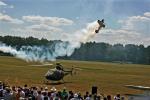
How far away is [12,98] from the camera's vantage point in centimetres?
2680

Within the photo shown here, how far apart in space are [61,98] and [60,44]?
44145 millimetres

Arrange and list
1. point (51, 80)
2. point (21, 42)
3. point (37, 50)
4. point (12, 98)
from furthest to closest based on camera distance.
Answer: point (21, 42)
point (37, 50)
point (51, 80)
point (12, 98)

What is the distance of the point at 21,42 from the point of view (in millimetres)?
104500

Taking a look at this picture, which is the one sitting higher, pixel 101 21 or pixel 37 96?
pixel 101 21

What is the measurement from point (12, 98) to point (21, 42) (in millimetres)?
78429

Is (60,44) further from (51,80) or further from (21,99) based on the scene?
(21,99)

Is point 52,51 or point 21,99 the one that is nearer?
point 21,99

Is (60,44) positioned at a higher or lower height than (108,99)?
higher

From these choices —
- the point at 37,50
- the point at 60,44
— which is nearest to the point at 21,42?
the point at 37,50

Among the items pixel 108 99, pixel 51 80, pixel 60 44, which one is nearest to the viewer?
pixel 108 99

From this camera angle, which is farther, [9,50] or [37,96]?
[9,50]

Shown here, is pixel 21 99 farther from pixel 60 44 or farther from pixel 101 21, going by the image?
pixel 60 44

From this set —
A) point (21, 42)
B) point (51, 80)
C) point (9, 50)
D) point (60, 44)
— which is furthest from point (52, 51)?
point (21, 42)

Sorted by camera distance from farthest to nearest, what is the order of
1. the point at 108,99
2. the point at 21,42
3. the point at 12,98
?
the point at 21,42, the point at 108,99, the point at 12,98
